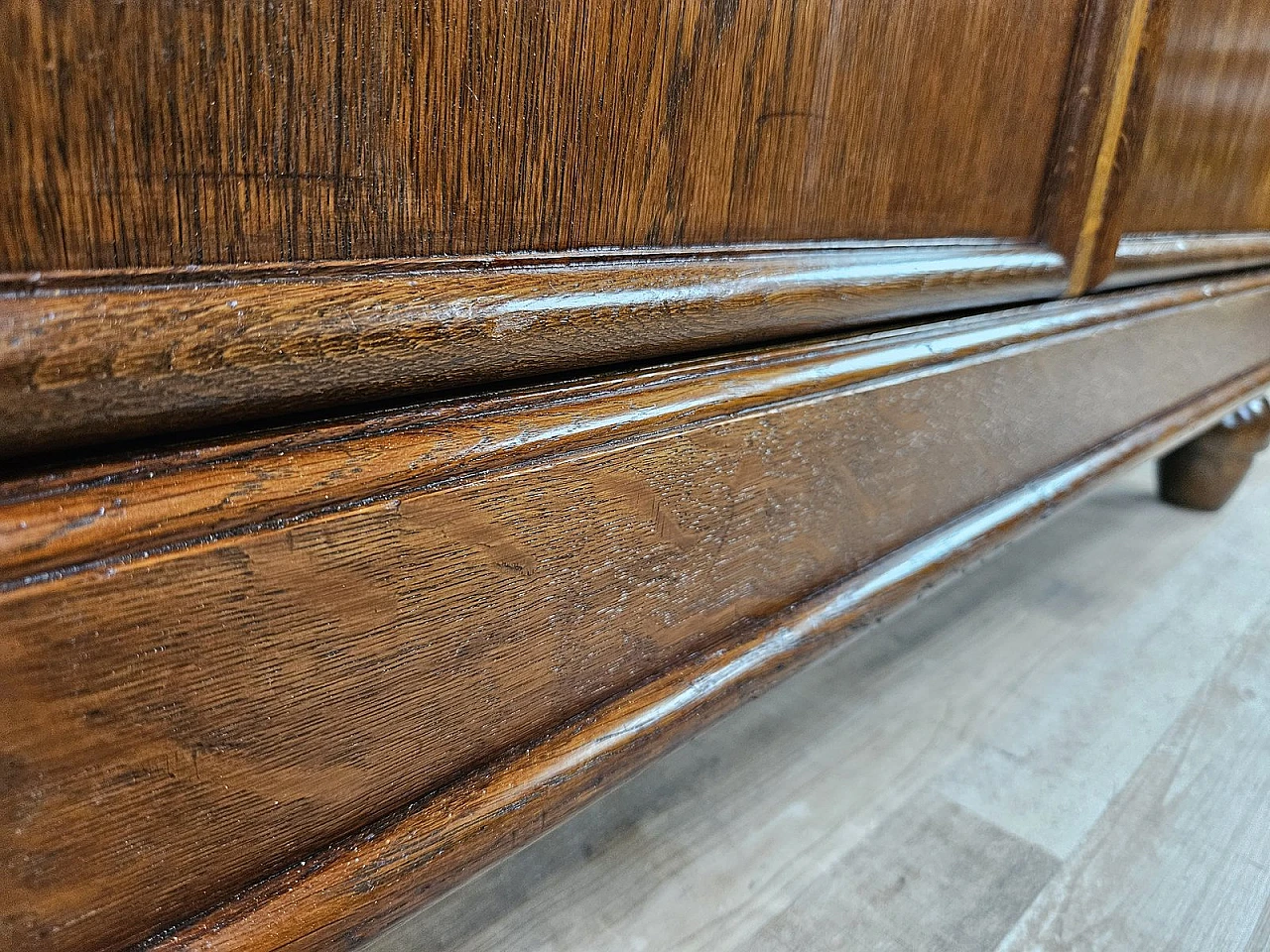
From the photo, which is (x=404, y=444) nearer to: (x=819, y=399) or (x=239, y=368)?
(x=239, y=368)

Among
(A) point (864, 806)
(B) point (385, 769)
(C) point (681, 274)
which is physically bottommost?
(A) point (864, 806)

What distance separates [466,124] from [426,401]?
2.3 inches

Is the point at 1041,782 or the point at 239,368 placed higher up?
the point at 239,368

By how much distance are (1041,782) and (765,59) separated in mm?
342

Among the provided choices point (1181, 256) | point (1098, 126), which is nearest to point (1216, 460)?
point (1181, 256)

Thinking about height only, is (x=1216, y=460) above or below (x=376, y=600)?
below

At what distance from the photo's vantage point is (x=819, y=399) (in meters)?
0.28

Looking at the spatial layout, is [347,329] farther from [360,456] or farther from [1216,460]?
[1216,460]

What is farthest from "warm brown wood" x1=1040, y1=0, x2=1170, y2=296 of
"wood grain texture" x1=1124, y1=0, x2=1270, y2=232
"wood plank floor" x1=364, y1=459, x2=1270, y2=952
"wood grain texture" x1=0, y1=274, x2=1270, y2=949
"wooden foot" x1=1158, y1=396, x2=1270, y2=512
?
"wooden foot" x1=1158, y1=396, x2=1270, y2=512

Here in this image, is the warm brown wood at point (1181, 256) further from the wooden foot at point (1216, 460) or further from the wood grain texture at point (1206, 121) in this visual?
the wooden foot at point (1216, 460)

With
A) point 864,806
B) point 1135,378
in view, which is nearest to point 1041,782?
point 864,806

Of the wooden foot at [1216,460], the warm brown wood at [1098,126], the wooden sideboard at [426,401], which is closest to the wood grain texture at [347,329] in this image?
the wooden sideboard at [426,401]

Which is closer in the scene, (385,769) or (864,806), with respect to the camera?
(385,769)

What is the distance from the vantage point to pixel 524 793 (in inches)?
8.6
